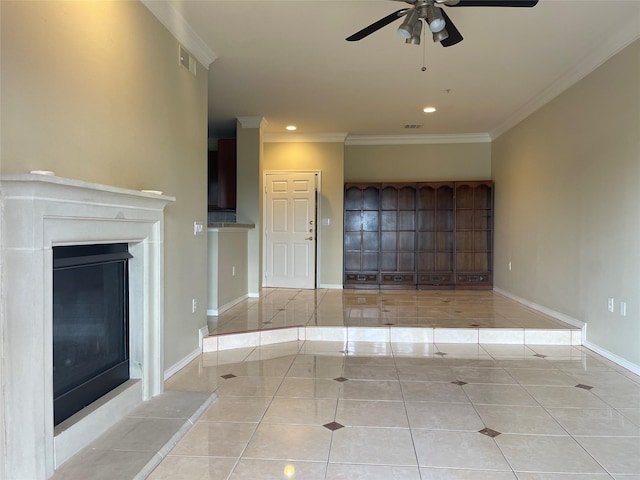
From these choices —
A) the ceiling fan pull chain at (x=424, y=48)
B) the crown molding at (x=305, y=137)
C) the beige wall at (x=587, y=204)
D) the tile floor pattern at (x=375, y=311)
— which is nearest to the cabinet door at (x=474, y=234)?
the tile floor pattern at (x=375, y=311)

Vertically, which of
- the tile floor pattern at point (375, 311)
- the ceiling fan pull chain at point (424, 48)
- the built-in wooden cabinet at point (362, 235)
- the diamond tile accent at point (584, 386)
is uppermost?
the ceiling fan pull chain at point (424, 48)

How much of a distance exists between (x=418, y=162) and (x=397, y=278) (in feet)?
6.80

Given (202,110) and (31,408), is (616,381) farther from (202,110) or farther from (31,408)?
(202,110)

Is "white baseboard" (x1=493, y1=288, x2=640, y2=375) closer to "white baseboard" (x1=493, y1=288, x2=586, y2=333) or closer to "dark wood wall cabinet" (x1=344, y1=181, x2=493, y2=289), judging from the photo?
"white baseboard" (x1=493, y1=288, x2=586, y2=333)

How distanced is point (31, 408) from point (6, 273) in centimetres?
55

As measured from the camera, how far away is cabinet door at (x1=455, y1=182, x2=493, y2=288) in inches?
289

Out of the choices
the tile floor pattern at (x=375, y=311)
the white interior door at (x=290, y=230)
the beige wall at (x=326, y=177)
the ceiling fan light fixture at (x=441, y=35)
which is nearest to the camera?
the ceiling fan light fixture at (x=441, y=35)

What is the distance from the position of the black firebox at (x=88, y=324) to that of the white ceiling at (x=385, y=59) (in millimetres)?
1971

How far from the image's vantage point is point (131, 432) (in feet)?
7.57

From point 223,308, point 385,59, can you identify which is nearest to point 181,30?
point 385,59

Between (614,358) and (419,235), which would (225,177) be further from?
(614,358)

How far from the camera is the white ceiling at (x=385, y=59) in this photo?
3.27m

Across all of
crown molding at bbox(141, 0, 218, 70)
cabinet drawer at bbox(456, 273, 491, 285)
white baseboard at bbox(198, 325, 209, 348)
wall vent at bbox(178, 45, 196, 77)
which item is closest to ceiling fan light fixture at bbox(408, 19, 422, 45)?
crown molding at bbox(141, 0, 218, 70)

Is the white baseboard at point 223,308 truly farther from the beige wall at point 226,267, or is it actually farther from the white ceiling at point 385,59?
the white ceiling at point 385,59
